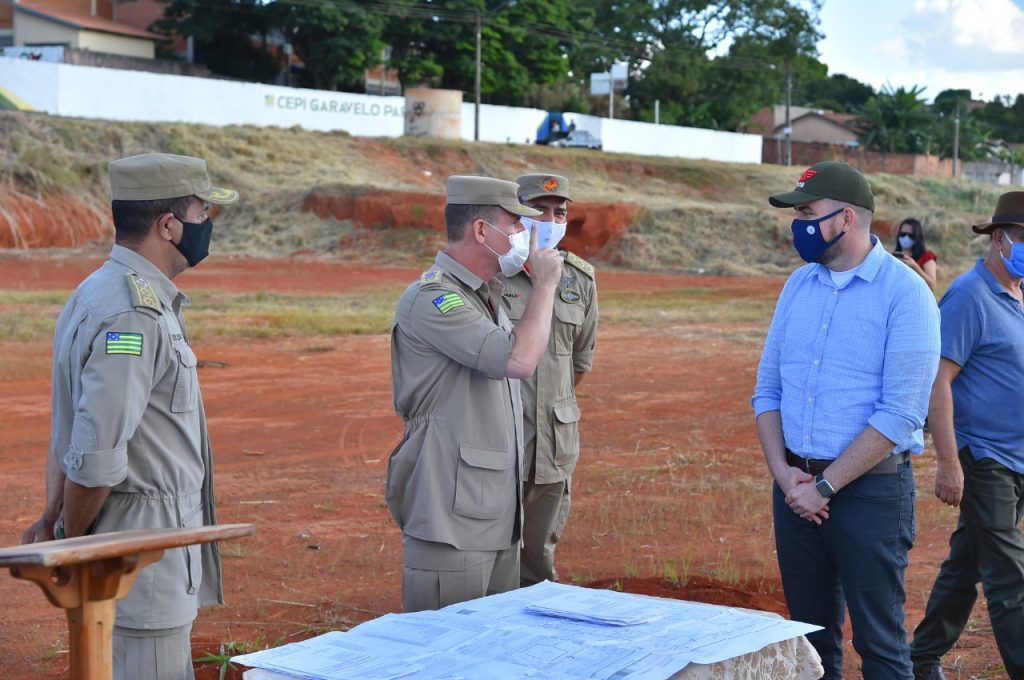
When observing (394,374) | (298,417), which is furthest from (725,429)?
(394,374)

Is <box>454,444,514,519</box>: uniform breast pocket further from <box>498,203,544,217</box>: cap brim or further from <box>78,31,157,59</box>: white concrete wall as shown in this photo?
<box>78,31,157,59</box>: white concrete wall

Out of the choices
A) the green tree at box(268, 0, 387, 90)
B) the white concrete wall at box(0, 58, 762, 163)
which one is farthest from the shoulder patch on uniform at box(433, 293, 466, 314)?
the green tree at box(268, 0, 387, 90)

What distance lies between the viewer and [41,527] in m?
3.63

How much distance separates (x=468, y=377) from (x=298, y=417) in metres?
8.17

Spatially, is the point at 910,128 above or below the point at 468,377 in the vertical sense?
above

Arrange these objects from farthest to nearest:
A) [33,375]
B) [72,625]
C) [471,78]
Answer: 1. [471,78]
2. [33,375]
3. [72,625]

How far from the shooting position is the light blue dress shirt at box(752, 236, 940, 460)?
4.02m

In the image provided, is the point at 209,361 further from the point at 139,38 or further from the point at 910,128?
the point at 910,128

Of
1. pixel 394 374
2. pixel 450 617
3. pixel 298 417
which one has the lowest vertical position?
pixel 298 417

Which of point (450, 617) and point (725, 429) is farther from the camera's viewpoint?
point (725, 429)

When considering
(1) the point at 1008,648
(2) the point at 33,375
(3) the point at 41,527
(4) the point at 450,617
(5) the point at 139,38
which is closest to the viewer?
(4) the point at 450,617

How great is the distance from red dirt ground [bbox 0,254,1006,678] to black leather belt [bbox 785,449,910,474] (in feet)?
5.57

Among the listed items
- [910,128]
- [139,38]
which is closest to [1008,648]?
[139,38]

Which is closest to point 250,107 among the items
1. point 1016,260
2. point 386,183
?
point 386,183
